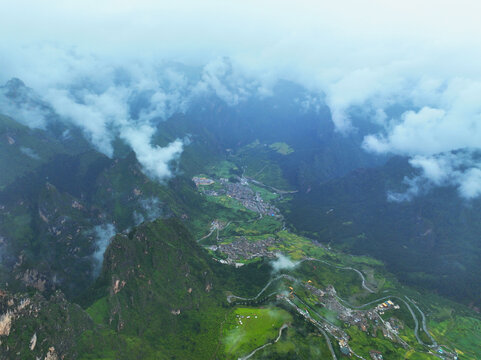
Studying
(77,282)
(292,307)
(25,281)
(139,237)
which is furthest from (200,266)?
(25,281)

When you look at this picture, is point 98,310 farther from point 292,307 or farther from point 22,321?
point 292,307

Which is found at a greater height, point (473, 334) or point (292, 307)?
point (292, 307)

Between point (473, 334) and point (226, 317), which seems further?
point (473, 334)

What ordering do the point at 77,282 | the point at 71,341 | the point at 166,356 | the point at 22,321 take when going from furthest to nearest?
1. the point at 77,282
2. the point at 166,356
3. the point at 71,341
4. the point at 22,321

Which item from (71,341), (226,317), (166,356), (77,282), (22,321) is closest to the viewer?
(22,321)

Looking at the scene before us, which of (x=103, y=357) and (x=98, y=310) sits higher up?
(x=103, y=357)

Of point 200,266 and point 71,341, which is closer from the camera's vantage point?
point 71,341

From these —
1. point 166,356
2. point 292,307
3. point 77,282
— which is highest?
point 166,356

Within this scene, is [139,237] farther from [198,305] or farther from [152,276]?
[198,305]

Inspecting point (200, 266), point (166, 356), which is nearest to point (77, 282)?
point (200, 266)
